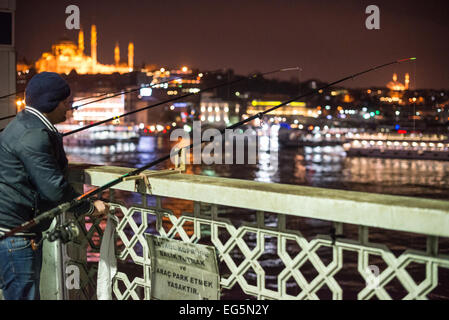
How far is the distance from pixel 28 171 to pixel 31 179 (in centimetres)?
6

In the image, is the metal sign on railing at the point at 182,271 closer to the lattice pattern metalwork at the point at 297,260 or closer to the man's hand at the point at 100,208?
the lattice pattern metalwork at the point at 297,260

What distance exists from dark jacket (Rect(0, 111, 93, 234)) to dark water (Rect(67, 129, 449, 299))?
1.06 metres

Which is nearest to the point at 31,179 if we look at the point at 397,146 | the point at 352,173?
the point at 352,173

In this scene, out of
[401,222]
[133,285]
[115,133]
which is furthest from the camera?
[115,133]

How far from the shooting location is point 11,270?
3.18 metres

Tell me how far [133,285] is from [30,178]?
114 centimetres

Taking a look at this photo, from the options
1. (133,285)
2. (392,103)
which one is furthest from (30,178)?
(392,103)

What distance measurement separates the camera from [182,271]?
3.43 m

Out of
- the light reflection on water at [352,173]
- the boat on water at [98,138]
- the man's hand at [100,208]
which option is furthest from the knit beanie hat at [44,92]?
the boat on water at [98,138]

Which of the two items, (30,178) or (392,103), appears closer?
(30,178)

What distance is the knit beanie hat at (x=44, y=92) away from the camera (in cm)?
322

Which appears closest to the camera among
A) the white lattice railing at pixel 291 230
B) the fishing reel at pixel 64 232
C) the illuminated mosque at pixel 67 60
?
the white lattice railing at pixel 291 230

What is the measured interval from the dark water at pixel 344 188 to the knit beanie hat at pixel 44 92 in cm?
127
